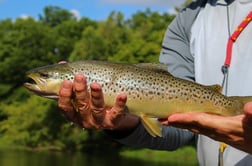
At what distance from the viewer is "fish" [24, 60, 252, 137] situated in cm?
339

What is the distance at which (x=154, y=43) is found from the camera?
5066 cm

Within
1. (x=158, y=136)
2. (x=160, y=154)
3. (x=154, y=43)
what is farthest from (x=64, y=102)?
(x=154, y=43)

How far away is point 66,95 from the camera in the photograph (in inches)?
133

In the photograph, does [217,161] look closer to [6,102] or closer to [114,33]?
[114,33]

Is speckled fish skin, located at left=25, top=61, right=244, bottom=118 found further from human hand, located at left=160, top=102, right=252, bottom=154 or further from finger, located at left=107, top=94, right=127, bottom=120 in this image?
human hand, located at left=160, top=102, right=252, bottom=154

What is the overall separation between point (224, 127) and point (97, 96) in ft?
2.70

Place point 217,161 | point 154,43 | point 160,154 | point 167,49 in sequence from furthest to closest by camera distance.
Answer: point 154,43 → point 160,154 → point 167,49 → point 217,161

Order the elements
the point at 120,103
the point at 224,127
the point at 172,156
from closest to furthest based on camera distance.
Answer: the point at 224,127
the point at 120,103
the point at 172,156

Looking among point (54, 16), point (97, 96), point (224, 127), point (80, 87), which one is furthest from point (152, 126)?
point (54, 16)

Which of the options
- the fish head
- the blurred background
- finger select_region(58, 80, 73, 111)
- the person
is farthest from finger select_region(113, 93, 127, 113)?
the blurred background

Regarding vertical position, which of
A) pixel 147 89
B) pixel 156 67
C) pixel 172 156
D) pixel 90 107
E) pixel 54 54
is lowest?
pixel 172 156

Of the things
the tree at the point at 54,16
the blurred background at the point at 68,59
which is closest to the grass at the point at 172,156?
the blurred background at the point at 68,59

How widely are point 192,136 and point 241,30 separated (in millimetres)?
792

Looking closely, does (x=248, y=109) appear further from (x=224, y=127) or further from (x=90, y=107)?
(x=90, y=107)
